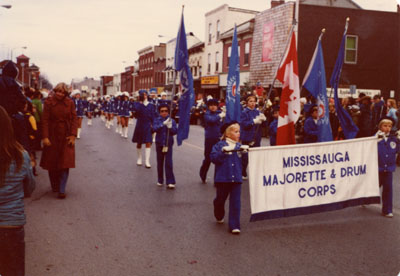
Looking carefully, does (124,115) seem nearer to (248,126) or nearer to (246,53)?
(248,126)

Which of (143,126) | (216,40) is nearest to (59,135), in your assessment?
(143,126)

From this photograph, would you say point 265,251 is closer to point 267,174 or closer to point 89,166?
point 267,174

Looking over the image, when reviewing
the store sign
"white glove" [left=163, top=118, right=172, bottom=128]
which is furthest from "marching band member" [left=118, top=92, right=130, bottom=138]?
the store sign

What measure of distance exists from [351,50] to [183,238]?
27115mm

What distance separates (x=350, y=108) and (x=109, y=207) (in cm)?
1035

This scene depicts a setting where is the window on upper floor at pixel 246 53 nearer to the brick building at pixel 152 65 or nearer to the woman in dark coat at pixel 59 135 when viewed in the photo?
the brick building at pixel 152 65

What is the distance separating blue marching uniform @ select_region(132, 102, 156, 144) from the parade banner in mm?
6223

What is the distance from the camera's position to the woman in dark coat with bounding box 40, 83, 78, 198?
7980 mm

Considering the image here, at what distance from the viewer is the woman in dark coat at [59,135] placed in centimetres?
798

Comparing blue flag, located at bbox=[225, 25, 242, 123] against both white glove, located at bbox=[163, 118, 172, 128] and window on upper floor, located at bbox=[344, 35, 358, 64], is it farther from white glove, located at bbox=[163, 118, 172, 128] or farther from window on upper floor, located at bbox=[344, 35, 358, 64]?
window on upper floor, located at bbox=[344, 35, 358, 64]

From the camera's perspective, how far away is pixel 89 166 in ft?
38.8

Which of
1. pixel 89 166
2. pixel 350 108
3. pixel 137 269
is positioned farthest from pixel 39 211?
pixel 350 108

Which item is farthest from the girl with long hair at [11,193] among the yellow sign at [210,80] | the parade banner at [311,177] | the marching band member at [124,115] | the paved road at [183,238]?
the yellow sign at [210,80]

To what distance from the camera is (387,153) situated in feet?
23.7
